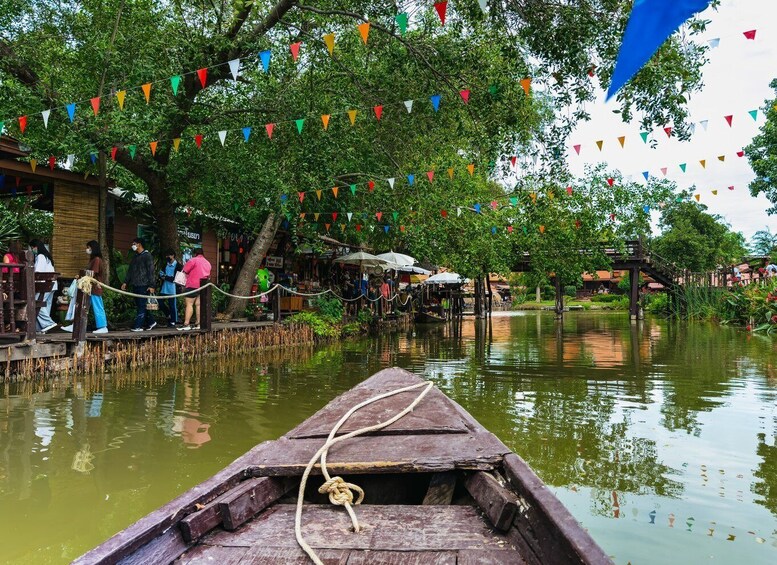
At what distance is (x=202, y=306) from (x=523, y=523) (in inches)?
376

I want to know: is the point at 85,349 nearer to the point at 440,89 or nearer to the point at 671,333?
the point at 440,89

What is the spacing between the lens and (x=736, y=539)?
3.25m

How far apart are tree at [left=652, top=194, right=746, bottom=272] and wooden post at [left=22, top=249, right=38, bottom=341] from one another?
31.5 meters

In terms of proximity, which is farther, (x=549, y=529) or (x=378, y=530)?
(x=378, y=530)

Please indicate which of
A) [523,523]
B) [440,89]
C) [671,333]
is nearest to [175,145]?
[440,89]

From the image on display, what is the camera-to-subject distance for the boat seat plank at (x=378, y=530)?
7.10 ft

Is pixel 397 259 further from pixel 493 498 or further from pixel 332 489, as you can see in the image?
pixel 493 498

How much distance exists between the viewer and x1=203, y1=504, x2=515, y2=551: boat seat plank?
7.10 ft

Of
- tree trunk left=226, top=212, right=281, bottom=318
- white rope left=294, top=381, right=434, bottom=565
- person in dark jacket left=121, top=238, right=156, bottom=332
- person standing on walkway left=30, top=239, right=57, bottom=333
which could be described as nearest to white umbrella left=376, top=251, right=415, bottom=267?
tree trunk left=226, top=212, right=281, bottom=318

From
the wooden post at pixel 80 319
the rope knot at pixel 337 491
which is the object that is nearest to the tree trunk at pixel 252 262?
the wooden post at pixel 80 319

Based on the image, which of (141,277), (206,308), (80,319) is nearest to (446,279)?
(206,308)

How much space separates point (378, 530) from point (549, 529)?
27.8 inches

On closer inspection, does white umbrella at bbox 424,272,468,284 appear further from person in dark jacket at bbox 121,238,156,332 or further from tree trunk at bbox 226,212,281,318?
person in dark jacket at bbox 121,238,156,332

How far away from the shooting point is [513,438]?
538 centimetres
